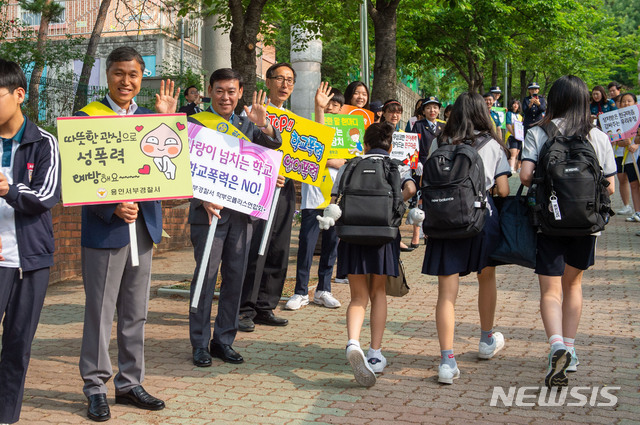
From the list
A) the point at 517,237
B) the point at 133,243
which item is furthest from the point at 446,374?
the point at 133,243

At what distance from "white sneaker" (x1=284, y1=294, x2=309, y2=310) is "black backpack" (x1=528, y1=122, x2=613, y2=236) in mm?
Answer: 3109

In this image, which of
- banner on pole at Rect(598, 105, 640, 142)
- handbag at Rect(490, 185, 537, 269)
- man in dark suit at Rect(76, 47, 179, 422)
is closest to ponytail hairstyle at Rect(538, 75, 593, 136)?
handbag at Rect(490, 185, 537, 269)

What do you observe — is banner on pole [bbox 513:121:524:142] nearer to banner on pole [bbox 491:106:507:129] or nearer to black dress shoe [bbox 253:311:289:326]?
banner on pole [bbox 491:106:507:129]

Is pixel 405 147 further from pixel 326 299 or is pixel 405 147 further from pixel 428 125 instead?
pixel 326 299

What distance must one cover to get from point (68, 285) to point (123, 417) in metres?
4.89

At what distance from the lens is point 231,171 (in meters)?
6.04

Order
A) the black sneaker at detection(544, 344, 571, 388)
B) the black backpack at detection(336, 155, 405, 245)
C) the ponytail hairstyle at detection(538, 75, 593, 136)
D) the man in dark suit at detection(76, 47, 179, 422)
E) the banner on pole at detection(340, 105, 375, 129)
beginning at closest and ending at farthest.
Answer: the man in dark suit at detection(76, 47, 179, 422)
the black sneaker at detection(544, 344, 571, 388)
the ponytail hairstyle at detection(538, 75, 593, 136)
the black backpack at detection(336, 155, 405, 245)
the banner on pole at detection(340, 105, 375, 129)

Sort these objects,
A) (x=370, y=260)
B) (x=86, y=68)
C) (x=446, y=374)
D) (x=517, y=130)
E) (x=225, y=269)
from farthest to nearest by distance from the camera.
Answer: (x=517, y=130) < (x=86, y=68) < (x=225, y=269) < (x=370, y=260) < (x=446, y=374)

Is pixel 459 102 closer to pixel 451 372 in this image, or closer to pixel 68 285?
pixel 451 372

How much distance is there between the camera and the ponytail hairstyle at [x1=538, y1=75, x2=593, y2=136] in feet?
18.0

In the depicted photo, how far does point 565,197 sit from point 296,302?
3373mm

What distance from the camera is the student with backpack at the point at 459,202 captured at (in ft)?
17.7

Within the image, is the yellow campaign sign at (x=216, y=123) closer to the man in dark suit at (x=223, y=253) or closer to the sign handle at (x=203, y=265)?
the man in dark suit at (x=223, y=253)

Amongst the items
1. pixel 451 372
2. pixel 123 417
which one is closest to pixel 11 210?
pixel 123 417
